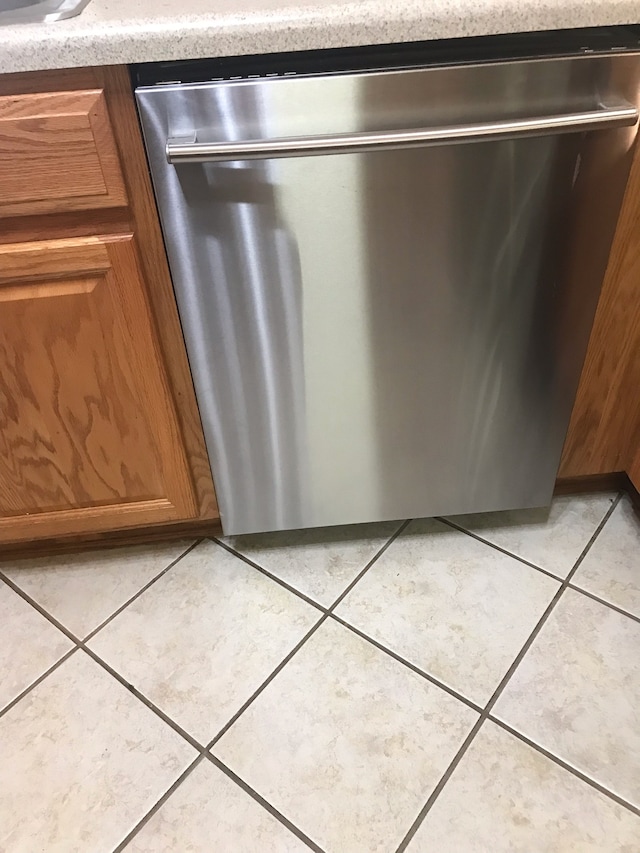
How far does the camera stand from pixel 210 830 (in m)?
1.03

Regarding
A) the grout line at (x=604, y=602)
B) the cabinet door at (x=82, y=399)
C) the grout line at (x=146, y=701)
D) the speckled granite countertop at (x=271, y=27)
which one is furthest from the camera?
the grout line at (x=604, y=602)

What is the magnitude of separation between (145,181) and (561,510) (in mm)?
1012

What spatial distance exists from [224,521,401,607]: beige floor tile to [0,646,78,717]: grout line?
36 centimetres

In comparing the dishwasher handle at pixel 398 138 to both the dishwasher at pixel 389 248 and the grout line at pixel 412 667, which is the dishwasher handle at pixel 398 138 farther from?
the grout line at pixel 412 667

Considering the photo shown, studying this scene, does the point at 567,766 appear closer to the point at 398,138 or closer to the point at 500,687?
the point at 500,687

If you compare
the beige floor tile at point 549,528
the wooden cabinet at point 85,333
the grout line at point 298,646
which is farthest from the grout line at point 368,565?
the wooden cabinet at point 85,333

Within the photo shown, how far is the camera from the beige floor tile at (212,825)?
101cm

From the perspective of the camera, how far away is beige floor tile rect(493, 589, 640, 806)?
108 centimetres

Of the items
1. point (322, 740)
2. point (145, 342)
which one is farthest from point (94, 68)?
point (322, 740)

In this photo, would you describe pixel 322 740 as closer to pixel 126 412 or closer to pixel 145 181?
pixel 126 412

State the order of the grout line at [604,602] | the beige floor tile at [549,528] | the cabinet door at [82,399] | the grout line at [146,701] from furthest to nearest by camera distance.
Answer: the beige floor tile at [549,528]
the grout line at [604,602]
the grout line at [146,701]
the cabinet door at [82,399]

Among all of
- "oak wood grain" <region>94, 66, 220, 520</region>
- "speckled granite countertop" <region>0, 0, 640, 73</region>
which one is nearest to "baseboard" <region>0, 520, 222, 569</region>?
"oak wood grain" <region>94, 66, 220, 520</region>

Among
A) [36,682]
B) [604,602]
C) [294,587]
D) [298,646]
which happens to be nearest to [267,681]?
[298,646]

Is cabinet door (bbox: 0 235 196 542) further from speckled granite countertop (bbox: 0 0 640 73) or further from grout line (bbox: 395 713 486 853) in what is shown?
grout line (bbox: 395 713 486 853)
